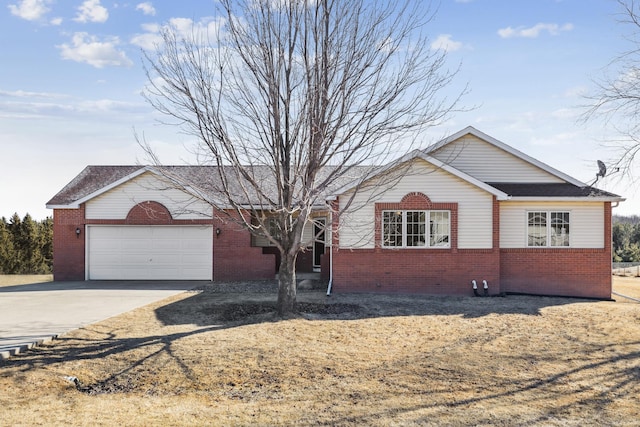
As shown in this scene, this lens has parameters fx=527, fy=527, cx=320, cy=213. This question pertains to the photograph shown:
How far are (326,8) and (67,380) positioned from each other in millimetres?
7815

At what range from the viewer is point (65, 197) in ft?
68.0

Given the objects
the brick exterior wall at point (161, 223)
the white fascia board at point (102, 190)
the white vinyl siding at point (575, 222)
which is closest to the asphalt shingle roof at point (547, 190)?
the white vinyl siding at point (575, 222)

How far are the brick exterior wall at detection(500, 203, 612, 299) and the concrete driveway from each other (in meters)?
10.5

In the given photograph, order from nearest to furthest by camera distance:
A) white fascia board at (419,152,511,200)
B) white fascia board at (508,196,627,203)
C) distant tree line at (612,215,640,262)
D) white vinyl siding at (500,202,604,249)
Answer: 1. white fascia board at (419,152,511,200)
2. white fascia board at (508,196,627,203)
3. white vinyl siding at (500,202,604,249)
4. distant tree line at (612,215,640,262)

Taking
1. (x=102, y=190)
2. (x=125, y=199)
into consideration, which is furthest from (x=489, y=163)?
(x=102, y=190)

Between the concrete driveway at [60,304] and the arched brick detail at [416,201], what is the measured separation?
24.6 feet

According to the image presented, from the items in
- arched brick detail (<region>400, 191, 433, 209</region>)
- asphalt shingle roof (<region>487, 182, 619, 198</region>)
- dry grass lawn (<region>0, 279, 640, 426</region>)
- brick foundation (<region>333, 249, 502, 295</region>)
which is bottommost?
dry grass lawn (<region>0, 279, 640, 426</region>)

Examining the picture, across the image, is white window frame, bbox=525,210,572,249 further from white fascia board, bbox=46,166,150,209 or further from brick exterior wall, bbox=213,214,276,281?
white fascia board, bbox=46,166,150,209

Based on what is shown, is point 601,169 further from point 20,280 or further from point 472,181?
point 20,280

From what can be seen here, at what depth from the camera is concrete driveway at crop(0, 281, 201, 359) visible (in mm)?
9737

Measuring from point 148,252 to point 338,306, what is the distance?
32.3 ft

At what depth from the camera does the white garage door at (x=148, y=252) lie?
776 inches

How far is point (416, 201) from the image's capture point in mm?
15633

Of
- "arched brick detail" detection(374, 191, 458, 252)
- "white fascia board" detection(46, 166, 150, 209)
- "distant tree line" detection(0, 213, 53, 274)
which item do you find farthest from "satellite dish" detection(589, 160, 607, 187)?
"distant tree line" detection(0, 213, 53, 274)
